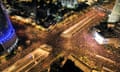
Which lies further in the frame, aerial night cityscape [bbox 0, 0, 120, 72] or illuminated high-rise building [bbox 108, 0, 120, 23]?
illuminated high-rise building [bbox 108, 0, 120, 23]

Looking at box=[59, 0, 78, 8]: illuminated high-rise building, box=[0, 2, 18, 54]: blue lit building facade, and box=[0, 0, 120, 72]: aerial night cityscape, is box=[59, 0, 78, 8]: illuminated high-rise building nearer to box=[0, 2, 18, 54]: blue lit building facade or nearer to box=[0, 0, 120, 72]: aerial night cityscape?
box=[0, 0, 120, 72]: aerial night cityscape

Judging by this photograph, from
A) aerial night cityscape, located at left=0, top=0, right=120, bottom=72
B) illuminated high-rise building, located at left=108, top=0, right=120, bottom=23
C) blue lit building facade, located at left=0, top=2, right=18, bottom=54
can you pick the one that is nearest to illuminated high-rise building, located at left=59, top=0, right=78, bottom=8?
aerial night cityscape, located at left=0, top=0, right=120, bottom=72

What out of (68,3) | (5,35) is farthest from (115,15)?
(5,35)

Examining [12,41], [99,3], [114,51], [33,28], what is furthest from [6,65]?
[99,3]

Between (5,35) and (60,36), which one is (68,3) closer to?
(60,36)

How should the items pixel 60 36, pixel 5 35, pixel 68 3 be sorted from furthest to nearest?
pixel 68 3, pixel 60 36, pixel 5 35

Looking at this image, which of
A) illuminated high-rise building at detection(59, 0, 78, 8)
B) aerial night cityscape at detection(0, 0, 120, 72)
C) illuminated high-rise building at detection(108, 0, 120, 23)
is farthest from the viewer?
illuminated high-rise building at detection(59, 0, 78, 8)

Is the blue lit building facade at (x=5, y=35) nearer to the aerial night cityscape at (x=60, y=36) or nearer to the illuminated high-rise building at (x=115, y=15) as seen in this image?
the aerial night cityscape at (x=60, y=36)

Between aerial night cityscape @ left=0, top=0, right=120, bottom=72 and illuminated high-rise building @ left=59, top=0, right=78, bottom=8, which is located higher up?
illuminated high-rise building @ left=59, top=0, right=78, bottom=8

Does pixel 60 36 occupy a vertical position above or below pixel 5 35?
below
